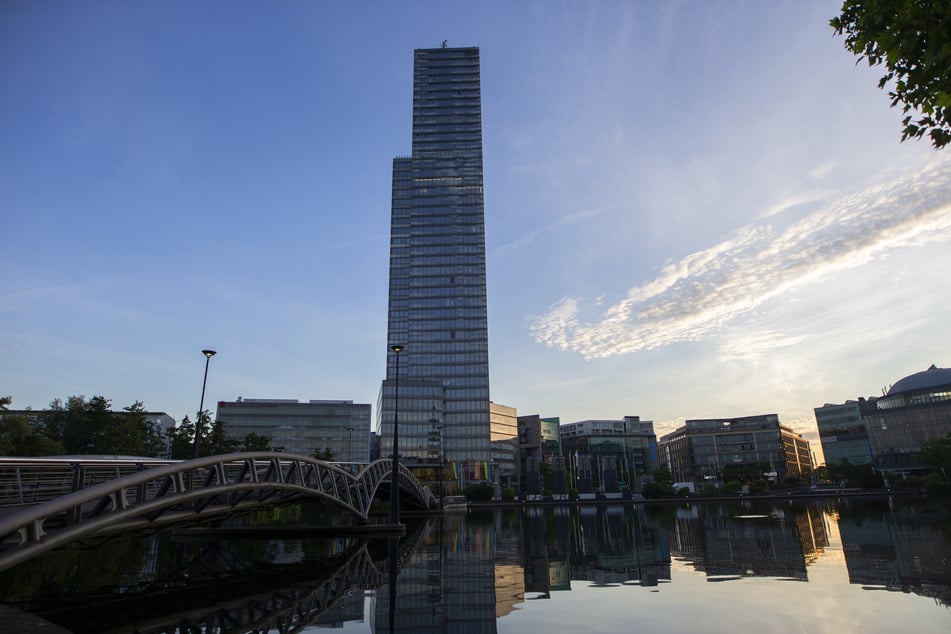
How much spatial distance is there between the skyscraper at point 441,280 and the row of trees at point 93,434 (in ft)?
168

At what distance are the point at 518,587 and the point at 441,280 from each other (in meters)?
122

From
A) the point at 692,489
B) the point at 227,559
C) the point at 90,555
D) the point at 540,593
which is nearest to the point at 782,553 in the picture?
the point at 540,593

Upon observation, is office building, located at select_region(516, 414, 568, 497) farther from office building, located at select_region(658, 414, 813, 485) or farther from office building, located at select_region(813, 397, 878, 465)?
office building, located at select_region(813, 397, 878, 465)

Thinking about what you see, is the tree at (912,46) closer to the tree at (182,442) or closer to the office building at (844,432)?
the tree at (182,442)

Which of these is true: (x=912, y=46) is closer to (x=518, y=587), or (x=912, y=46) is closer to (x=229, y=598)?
(x=518, y=587)

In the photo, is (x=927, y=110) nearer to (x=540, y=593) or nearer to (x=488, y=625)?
(x=488, y=625)

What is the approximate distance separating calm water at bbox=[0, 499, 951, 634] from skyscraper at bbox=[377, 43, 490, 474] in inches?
3623

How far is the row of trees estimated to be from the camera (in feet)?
152

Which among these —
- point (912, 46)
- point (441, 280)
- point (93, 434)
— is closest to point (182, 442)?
point (93, 434)

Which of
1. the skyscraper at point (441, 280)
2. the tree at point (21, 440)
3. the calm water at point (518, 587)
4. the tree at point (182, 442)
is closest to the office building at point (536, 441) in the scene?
the skyscraper at point (441, 280)

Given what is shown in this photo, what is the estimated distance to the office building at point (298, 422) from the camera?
12812 centimetres

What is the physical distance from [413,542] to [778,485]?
323ft

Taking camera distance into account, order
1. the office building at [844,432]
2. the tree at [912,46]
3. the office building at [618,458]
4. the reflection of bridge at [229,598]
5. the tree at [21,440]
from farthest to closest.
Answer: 1. the office building at [844,432]
2. the office building at [618,458]
3. the tree at [21,440]
4. the reflection of bridge at [229,598]
5. the tree at [912,46]

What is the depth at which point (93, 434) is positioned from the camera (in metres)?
53.8
